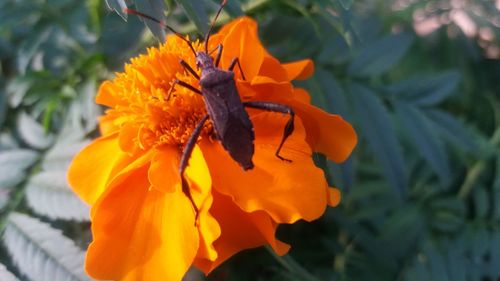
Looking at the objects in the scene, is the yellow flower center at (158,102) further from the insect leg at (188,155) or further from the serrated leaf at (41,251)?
the serrated leaf at (41,251)

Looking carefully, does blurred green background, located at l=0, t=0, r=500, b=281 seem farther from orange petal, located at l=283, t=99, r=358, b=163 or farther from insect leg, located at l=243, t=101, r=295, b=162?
insect leg, located at l=243, t=101, r=295, b=162

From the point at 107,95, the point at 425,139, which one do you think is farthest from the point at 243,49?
the point at 425,139

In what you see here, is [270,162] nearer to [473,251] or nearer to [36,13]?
[473,251]

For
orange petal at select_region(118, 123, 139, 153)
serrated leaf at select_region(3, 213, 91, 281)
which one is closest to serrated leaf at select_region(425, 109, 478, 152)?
orange petal at select_region(118, 123, 139, 153)

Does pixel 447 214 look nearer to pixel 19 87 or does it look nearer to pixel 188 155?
pixel 188 155

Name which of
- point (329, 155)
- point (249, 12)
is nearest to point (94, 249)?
point (329, 155)
